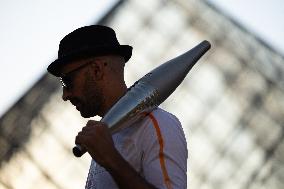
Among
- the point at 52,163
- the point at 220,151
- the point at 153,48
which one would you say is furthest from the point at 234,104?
the point at 52,163

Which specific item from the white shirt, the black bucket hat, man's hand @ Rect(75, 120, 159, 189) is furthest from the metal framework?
man's hand @ Rect(75, 120, 159, 189)

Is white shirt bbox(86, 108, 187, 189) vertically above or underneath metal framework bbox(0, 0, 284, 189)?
underneath

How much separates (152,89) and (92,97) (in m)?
0.21

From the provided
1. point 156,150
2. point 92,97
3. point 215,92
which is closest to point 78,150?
point 156,150

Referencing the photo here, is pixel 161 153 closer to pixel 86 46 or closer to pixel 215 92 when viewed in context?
pixel 86 46

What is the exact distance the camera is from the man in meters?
0.92

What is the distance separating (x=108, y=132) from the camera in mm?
912

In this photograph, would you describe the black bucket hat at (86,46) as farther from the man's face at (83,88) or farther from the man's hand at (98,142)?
the man's hand at (98,142)

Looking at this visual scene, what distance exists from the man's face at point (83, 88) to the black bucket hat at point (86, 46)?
20 millimetres

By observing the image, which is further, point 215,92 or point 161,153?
point 215,92

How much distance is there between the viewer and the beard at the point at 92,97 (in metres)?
1.16

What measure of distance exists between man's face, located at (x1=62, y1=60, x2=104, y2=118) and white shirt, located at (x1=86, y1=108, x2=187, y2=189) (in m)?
0.09

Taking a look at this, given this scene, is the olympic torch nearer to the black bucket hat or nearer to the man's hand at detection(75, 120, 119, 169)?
the man's hand at detection(75, 120, 119, 169)

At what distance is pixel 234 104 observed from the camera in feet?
23.3
